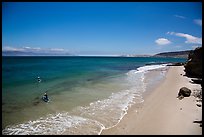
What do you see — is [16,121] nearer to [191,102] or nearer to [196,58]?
[191,102]

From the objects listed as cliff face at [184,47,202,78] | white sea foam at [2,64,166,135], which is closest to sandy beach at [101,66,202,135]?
white sea foam at [2,64,166,135]

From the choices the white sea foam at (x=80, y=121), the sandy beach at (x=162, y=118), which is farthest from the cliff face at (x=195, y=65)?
the white sea foam at (x=80, y=121)

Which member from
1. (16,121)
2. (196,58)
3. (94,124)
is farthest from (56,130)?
(196,58)

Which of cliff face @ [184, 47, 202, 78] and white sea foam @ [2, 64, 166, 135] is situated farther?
cliff face @ [184, 47, 202, 78]

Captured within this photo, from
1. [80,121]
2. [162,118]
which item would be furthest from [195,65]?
[80,121]

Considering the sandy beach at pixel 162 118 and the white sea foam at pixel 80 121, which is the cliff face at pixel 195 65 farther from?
the white sea foam at pixel 80 121

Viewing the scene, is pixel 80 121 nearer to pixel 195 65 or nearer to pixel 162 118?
pixel 162 118

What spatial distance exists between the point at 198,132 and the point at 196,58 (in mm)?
14403

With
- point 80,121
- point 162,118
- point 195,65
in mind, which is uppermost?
point 195,65

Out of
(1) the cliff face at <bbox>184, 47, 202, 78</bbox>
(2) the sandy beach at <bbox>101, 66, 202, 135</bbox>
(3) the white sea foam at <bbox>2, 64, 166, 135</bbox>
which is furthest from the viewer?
(1) the cliff face at <bbox>184, 47, 202, 78</bbox>

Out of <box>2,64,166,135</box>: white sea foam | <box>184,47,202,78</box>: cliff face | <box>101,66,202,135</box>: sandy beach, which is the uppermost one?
<box>184,47,202,78</box>: cliff face

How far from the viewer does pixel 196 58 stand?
20438 mm

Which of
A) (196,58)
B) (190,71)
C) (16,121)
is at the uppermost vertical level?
(196,58)

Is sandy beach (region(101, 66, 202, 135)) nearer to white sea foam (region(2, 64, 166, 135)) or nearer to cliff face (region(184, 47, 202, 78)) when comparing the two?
white sea foam (region(2, 64, 166, 135))
